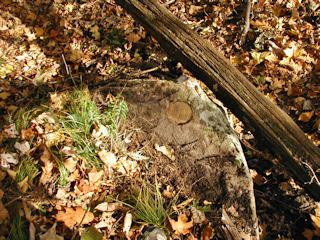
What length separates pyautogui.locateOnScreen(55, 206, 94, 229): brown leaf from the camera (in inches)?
69.9

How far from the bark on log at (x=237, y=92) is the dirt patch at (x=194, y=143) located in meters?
0.21

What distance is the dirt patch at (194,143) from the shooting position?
192 centimetres

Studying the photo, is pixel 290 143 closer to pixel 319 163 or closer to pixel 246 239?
pixel 319 163

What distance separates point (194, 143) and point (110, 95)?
43.2 inches

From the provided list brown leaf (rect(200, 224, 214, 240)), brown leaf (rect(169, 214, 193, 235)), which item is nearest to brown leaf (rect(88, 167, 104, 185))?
brown leaf (rect(169, 214, 193, 235))

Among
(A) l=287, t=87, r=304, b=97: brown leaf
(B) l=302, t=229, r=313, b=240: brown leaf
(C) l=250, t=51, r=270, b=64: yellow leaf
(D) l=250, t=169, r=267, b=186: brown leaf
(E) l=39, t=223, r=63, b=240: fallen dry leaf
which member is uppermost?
(C) l=250, t=51, r=270, b=64: yellow leaf

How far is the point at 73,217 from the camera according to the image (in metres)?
1.78

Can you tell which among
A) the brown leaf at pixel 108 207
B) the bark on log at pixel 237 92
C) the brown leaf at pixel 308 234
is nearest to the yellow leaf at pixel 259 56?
the bark on log at pixel 237 92

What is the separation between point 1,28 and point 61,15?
109cm

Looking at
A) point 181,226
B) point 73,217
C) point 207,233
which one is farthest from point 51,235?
Result: point 207,233

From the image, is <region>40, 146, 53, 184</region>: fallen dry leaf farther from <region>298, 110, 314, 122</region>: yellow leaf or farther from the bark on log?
<region>298, 110, 314, 122</region>: yellow leaf

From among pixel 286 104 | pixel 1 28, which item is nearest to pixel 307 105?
pixel 286 104

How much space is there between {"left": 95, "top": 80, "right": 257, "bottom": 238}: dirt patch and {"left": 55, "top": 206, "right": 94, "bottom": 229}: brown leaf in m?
0.70

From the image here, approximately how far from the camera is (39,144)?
2.16 m
